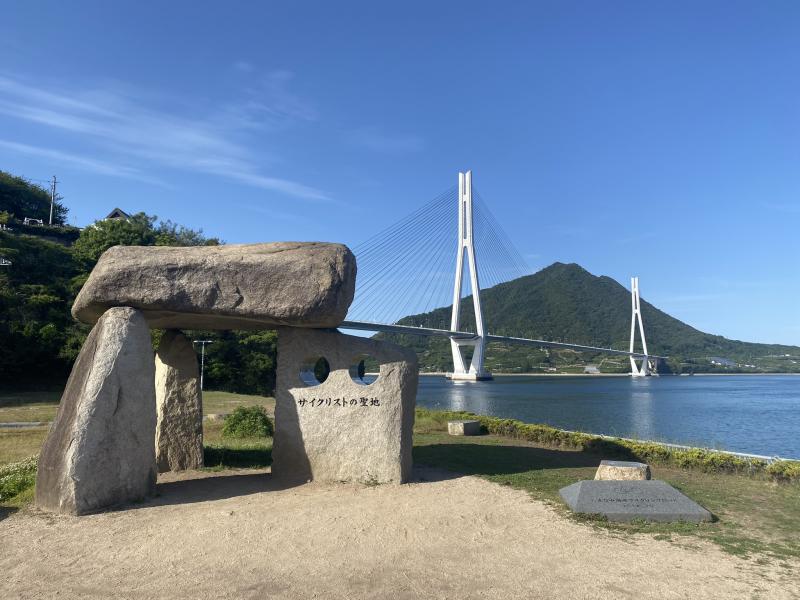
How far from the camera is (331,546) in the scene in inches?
184

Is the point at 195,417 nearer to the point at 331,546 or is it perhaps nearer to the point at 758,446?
the point at 331,546

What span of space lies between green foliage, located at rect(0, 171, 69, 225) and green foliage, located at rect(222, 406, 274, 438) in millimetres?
41495

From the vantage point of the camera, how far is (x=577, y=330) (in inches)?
2761

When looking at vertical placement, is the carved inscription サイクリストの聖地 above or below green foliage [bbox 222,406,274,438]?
above

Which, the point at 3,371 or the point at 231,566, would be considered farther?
the point at 3,371

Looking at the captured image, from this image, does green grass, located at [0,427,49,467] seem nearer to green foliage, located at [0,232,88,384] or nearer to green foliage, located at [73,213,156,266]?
green foliage, located at [0,232,88,384]

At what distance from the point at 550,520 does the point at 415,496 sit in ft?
4.67

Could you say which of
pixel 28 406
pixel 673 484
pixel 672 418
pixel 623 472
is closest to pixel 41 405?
pixel 28 406

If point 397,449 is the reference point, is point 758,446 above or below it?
below

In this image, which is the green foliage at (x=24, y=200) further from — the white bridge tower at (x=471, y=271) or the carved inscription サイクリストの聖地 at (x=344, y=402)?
the carved inscription サイクリストの聖地 at (x=344, y=402)

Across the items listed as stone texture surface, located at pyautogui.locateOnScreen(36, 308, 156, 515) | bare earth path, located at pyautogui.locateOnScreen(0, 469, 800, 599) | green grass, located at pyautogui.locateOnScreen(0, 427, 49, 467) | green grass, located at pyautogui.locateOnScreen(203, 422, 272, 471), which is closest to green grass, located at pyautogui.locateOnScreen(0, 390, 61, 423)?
green grass, located at pyautogui.locateOnScreen(0, 427, 49, 467)

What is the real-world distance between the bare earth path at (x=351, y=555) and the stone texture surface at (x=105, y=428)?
8.3 inches

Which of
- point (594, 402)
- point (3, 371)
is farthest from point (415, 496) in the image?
point (594, 402)

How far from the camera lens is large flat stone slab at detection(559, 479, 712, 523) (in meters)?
5.29
